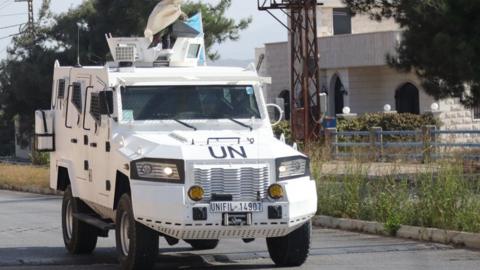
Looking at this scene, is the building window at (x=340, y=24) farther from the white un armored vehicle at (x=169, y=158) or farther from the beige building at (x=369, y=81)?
the white un armored vehicle at (x=169, y=158)

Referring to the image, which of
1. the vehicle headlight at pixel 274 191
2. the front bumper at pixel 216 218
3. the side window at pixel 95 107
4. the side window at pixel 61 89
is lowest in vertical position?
the front bumper at pixel 216 218

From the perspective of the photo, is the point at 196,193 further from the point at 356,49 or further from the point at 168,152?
the point at 356,49

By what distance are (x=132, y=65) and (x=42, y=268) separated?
2861 millimetres

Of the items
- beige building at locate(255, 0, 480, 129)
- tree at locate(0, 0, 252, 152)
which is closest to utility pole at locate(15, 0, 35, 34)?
tree at locate(0, 0, 252, 152)

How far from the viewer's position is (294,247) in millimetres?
12586

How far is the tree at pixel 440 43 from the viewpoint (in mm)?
26656

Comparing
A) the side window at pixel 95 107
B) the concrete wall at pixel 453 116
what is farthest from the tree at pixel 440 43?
the concrete wall at pixel 453 116

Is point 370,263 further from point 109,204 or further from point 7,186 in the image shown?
point 7,186

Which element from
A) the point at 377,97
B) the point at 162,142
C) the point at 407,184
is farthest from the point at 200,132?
the point at 377,97

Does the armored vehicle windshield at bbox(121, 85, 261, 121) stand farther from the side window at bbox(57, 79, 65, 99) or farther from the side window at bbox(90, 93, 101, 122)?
the side window at bbox(57, 79, 65, 99)

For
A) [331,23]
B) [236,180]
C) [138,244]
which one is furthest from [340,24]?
[138,244]

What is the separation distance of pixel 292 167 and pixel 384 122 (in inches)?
1160

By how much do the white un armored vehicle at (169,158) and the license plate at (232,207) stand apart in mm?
11

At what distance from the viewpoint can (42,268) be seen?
1314 centimetres
